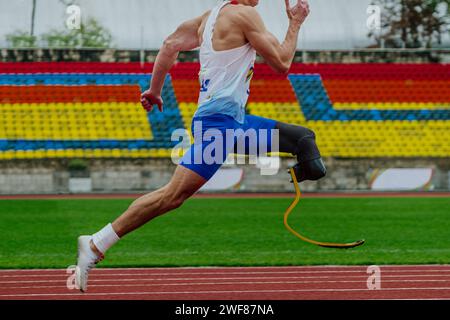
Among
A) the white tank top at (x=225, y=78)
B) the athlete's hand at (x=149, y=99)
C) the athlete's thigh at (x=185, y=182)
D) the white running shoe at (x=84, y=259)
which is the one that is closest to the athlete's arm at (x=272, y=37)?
the white tank top at (x=225, y=78)

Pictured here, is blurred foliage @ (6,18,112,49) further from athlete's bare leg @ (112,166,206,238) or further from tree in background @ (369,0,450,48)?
athlete's bare leg @ (112,166,206,238)

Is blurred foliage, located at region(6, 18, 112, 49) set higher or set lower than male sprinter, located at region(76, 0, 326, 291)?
higher

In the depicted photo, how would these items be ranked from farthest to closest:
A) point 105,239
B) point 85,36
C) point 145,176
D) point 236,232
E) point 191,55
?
point 85,36 < point 191,55 < point 145,176 < point 236,232 < point 105,239

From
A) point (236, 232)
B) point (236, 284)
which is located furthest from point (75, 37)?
point (236, 284)

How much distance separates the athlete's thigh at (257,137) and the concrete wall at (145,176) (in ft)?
60.6

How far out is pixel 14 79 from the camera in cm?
2648

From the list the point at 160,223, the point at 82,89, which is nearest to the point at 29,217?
the point at 160,223

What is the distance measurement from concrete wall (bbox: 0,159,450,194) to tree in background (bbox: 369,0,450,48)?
259 inches

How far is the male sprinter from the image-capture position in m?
5.78

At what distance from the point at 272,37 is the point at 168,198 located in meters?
1.25

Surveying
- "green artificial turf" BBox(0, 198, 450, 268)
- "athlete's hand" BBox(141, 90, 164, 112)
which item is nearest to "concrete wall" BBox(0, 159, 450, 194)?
"green artificial turf" BBox(0, 198, 450, 268)

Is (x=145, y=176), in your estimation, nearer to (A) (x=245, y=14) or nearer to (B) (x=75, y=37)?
(B) (x=75, y=37)

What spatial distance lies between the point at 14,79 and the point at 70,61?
1736 mm

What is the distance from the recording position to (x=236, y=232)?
44.7 feet
